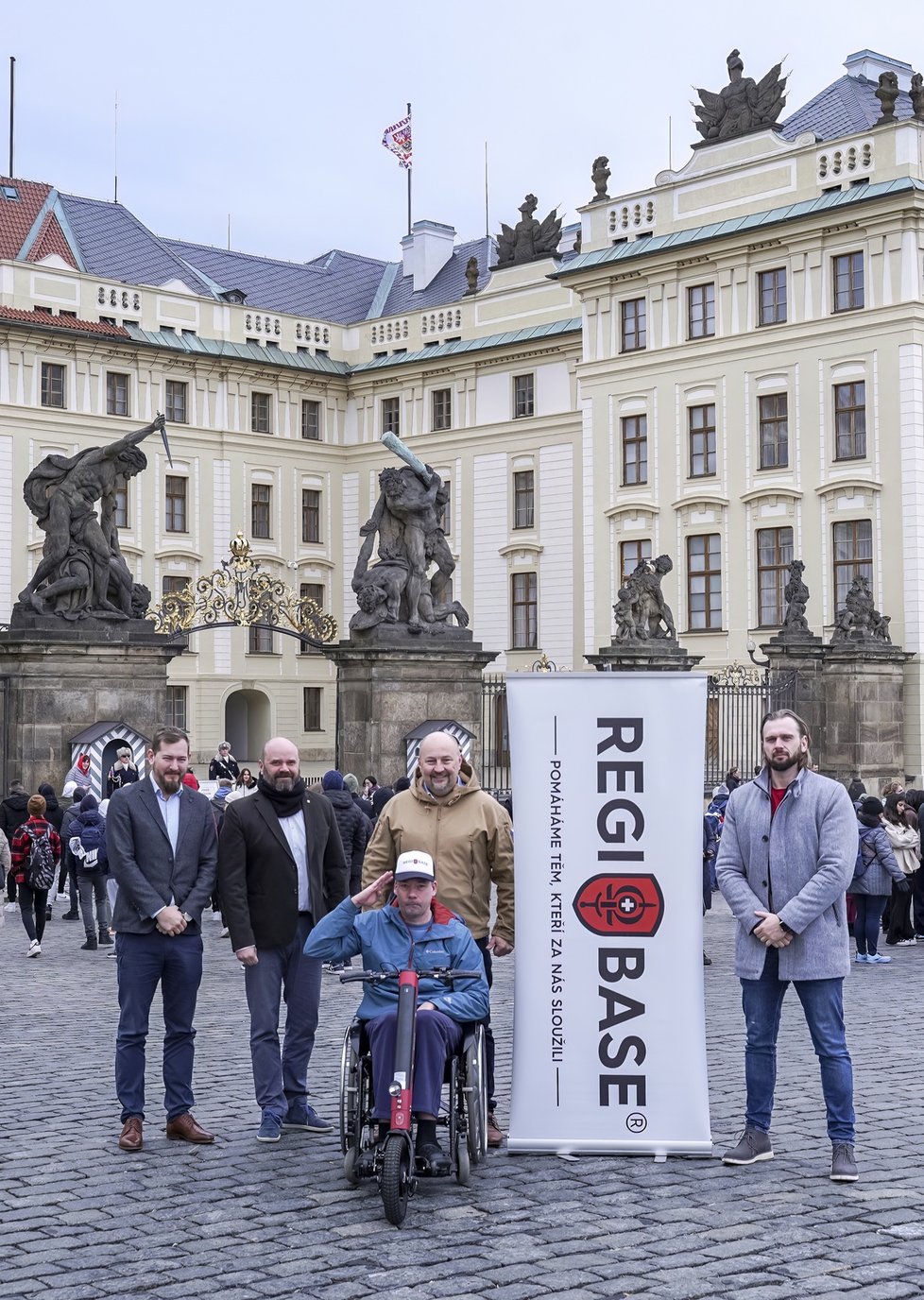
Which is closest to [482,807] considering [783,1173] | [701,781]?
[701,781]

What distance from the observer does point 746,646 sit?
4097 centimetres

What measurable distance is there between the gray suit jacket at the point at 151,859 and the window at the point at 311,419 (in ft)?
150

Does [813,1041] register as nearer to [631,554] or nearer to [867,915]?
[867,915]

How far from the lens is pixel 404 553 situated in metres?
24.4

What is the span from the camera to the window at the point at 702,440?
4259 centimetres

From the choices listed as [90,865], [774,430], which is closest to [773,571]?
[774,430]

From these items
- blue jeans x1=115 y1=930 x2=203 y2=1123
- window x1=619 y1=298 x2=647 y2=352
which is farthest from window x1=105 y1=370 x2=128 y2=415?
blue jeans x1=115 y1=930 x2=203 y2=1123

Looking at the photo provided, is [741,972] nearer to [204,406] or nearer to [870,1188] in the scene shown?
[870,1188]

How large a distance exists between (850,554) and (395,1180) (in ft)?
114

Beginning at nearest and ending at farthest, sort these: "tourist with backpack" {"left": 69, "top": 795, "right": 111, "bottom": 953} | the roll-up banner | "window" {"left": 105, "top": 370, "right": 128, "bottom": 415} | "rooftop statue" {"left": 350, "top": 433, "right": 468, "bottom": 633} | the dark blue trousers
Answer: the dark blue trousers < the roll-up banner < "tourist with backpack" {"left": 69, "top": 795, "right": 111, "bottom": 953} < "rooftop statue" {"left": 350, "top": 433, "right": 468, "bottom": 633} < "window" {"left": 105, "top": 370, "right": 128, "bottom": 415}

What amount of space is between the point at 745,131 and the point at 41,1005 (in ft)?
115

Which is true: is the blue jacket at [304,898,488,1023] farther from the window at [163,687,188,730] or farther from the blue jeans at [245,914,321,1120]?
the window at [163,687,188,730]

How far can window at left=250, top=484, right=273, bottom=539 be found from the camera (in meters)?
51.6

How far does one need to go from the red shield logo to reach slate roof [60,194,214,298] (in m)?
44.5
